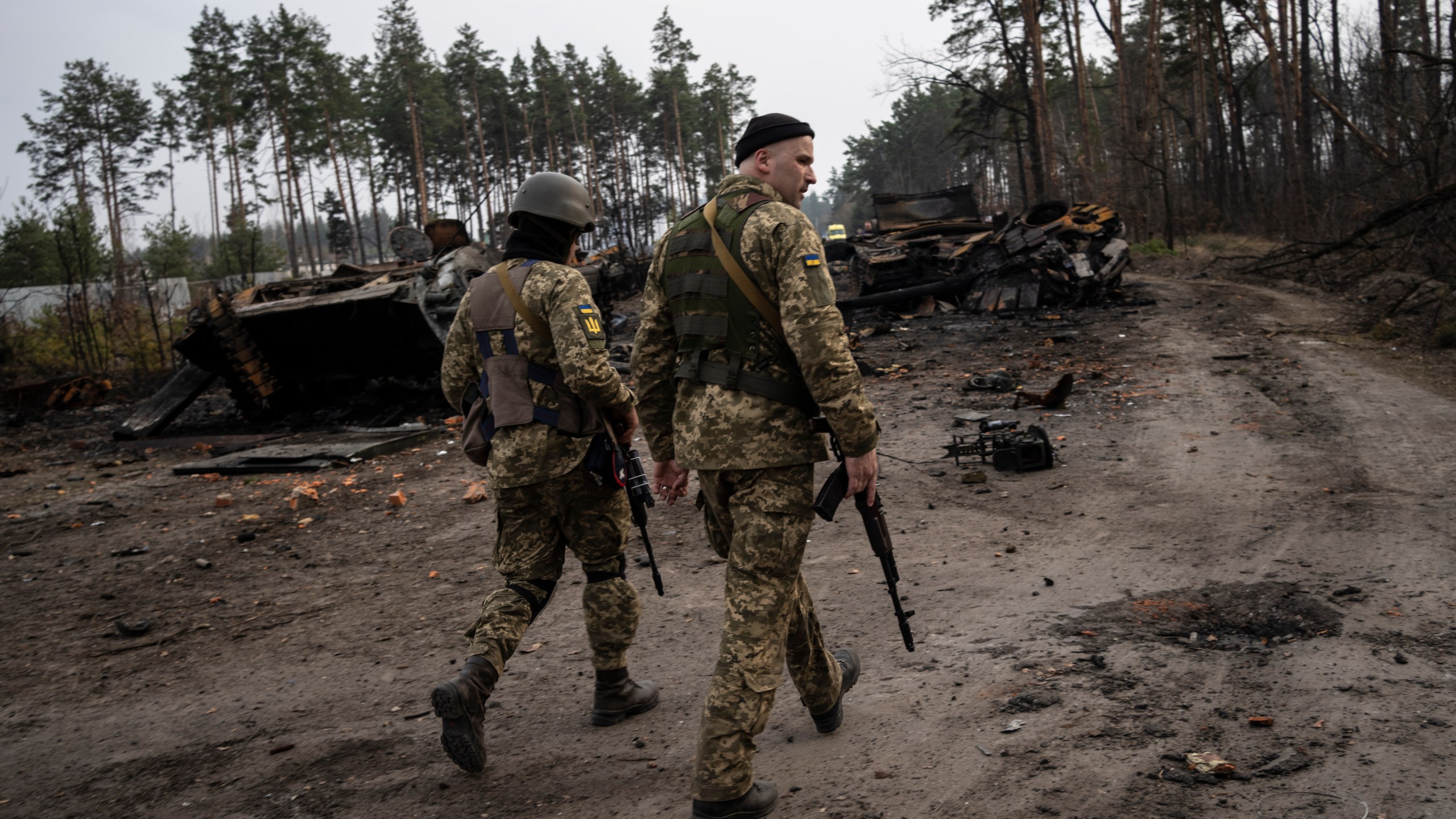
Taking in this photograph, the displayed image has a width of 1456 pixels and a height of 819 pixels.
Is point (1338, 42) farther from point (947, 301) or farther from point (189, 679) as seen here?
point (189, 679)

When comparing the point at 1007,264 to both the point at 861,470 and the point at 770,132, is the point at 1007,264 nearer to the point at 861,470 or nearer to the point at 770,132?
the point at 770,132

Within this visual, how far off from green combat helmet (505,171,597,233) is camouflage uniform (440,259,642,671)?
0.17m

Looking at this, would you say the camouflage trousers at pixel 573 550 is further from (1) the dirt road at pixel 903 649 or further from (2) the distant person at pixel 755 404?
(2) the distant person at pixel 755 404

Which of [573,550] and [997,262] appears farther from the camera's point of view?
[997,262]

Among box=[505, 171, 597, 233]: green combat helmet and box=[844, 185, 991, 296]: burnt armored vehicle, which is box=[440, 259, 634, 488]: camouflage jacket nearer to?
box=[505, 171, 597, 233]: green combat helmet

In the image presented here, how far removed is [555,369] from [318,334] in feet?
30.6

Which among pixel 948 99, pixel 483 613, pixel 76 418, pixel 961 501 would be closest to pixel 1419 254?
pixel 961 501

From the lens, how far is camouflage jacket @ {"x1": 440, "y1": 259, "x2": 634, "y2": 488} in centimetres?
305

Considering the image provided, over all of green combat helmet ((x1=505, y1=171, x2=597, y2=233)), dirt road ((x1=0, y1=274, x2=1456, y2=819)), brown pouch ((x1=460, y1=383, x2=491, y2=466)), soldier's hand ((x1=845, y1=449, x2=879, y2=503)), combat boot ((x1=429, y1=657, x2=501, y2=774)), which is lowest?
dirt road ((x1=0, y1=274, x2=1456, y2=819))

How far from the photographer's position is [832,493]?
2.54 metres

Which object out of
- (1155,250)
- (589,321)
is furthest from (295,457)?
(1155,250)

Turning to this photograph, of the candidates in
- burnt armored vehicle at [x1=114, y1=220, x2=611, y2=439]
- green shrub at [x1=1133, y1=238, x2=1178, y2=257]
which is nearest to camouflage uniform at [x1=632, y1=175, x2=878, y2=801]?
burnt armored vehicle at [x1=114, y1=220, x2=611, y2=439]

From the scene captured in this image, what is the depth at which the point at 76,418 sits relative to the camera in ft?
42.7

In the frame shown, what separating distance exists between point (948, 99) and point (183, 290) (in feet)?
174
